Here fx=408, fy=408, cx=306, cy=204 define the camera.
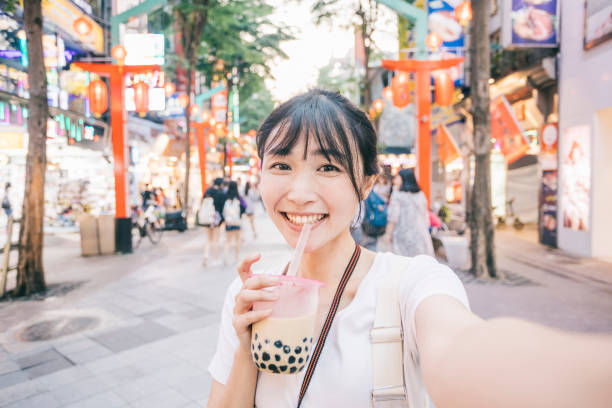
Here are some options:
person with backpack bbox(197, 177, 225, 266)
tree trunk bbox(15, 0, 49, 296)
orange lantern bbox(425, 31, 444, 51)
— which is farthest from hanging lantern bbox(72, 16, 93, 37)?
orange lantern bbox(425, 31, 444, 51)

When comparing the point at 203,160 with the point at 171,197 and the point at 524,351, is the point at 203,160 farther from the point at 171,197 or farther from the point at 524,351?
the point at 524,351

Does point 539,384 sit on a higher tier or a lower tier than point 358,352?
higher

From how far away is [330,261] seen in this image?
1447mm

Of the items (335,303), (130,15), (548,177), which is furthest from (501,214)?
(335,303)

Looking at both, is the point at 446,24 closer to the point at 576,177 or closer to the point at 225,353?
the point at 576,177

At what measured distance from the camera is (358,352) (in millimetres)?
1162

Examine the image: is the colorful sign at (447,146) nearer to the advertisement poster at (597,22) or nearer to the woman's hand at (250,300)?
the advertisement poster at (597,22)

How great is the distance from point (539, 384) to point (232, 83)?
24.2 m

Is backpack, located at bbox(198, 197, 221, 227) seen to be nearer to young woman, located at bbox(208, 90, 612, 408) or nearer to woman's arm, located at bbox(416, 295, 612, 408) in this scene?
young woman, located at bbox(208, 90, 612, 408)

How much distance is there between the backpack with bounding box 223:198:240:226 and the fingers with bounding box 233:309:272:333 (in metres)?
7.97

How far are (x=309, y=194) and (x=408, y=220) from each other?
516 cm

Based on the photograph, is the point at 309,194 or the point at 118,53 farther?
the point at 118,53

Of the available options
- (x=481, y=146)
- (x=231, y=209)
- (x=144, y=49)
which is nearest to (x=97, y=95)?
(x=144, y=49)

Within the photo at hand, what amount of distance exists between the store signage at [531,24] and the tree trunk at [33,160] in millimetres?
10028
